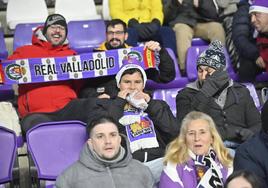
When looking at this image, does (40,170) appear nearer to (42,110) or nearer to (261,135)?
(42,110)

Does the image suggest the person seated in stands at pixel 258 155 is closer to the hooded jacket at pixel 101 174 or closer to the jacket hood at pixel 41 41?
the hooded jacket at pixel 101 174

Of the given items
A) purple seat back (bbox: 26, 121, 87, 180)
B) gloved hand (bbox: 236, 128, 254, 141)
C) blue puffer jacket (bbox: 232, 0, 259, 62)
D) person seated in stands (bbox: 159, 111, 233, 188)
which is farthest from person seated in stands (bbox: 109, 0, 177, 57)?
person seated in stands (bbox: 159, 111, 233, 188)

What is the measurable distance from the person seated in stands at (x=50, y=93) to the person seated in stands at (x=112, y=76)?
0.49ft

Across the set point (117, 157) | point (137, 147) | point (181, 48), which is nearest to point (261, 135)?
point (117, 157)

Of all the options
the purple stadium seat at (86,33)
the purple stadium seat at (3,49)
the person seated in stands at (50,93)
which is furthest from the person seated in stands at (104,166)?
the purple stadium seat at (86,33)

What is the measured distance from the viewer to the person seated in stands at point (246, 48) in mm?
7082

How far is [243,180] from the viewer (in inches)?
143

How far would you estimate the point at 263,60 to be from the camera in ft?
22.8

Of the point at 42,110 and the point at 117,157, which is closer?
the point at 117,157

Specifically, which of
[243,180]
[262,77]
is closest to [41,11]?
[262,77]

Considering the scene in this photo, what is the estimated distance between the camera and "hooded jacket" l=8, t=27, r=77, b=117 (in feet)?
19.7

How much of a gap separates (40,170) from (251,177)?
6.02 feet

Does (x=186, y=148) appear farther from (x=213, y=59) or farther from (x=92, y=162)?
(x=213, y=59)

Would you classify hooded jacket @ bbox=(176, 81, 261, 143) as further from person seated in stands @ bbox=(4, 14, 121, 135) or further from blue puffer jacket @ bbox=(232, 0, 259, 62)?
blue puffer jacket @ bbox=(232, 0, 259, 62)
